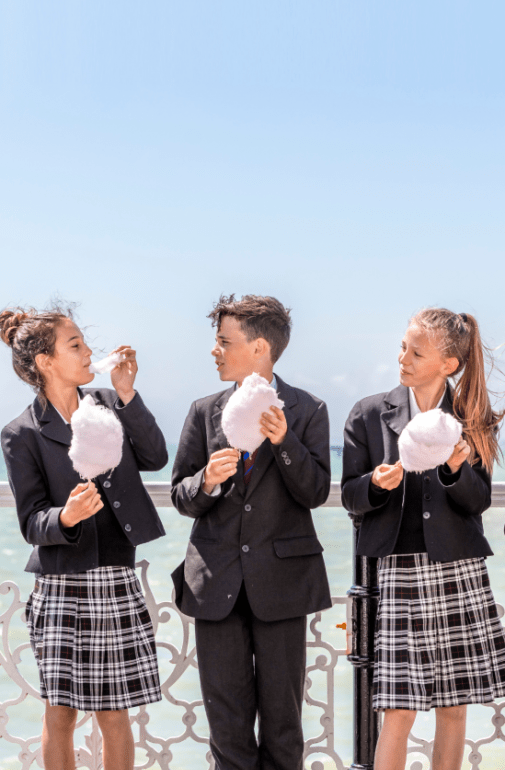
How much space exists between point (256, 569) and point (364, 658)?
0.56 m

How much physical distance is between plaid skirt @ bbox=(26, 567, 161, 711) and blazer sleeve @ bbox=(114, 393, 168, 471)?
408mm

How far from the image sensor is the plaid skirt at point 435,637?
2406 mm

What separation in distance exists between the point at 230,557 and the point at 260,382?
23.8 inches

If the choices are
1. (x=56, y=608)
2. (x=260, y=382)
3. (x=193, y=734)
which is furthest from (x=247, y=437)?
(x=193, y=734)

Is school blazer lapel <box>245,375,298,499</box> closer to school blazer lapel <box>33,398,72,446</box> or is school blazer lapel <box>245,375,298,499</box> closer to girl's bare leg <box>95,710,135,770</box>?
school blazer lapel <box>33,398,72,446</box>

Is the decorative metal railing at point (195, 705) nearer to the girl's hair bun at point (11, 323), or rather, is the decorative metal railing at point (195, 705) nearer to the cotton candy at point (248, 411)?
the cotton candy at point (248, 411)

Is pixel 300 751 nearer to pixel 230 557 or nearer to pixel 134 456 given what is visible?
pixel 230 557

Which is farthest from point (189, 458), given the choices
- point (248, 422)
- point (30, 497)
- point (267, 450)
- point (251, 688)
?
point (251, 688)

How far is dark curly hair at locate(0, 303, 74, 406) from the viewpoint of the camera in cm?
261

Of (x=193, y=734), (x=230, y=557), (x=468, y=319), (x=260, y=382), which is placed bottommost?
(x=193, y=734)

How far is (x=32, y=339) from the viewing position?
262 centimetres

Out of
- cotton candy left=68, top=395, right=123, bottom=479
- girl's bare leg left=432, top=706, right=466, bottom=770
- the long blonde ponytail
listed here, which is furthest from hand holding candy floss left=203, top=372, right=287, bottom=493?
girl's bare leg left=432, top=706, right=466, bottom=770

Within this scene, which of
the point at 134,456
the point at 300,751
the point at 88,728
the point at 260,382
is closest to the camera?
the point at 260,382

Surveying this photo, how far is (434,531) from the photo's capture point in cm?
242
